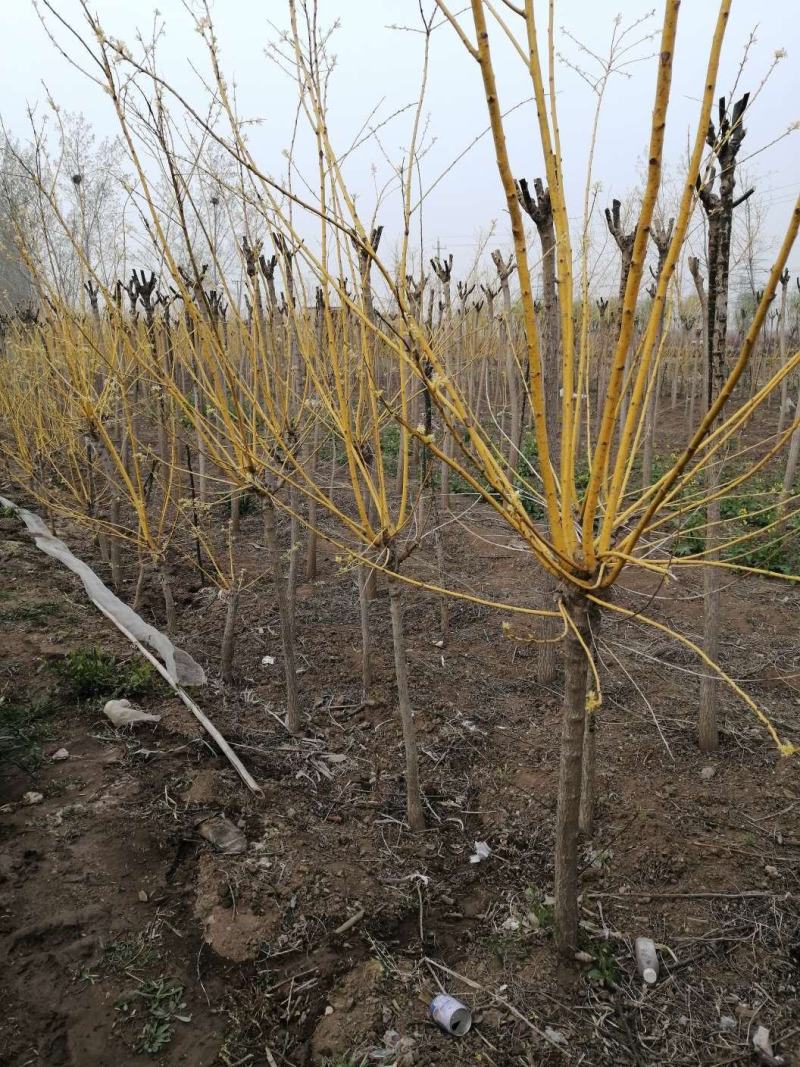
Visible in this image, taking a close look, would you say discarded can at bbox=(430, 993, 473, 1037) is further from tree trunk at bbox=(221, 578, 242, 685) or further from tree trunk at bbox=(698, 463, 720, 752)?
tree trunk at bbox=(221, 578, 242, 685)

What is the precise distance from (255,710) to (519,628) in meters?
1.97

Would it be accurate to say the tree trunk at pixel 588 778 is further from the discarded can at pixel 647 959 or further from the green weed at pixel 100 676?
the green weed at pixel 100 676

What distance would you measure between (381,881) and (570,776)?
109cm

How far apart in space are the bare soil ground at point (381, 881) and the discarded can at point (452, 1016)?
0.04 m

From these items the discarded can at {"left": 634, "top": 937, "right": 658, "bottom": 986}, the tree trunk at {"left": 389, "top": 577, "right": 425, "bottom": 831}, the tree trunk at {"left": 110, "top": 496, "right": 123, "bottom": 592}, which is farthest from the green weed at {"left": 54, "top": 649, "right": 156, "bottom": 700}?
the discarded can at {"left": 634, "top": 937, "right": 658, "bottom": 986}

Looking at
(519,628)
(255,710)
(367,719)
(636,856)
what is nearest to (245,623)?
(255,710)

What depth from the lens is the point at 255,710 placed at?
145 inches

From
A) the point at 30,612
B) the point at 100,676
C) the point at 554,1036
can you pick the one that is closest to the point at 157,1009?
the point at 554,1036

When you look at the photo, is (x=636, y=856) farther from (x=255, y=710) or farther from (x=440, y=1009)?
(x=255, y=710)

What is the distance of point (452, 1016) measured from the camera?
1.88 metres

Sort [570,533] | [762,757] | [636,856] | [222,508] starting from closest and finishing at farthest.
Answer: [570,533] → [636,856] → [762,757] → [222,508]

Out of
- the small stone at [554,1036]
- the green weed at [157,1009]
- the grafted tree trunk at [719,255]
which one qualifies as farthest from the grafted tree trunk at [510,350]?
the green weed at [157,1009]

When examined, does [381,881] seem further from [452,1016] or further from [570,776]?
[570,776]

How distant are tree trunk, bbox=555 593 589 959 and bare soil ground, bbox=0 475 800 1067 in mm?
179
